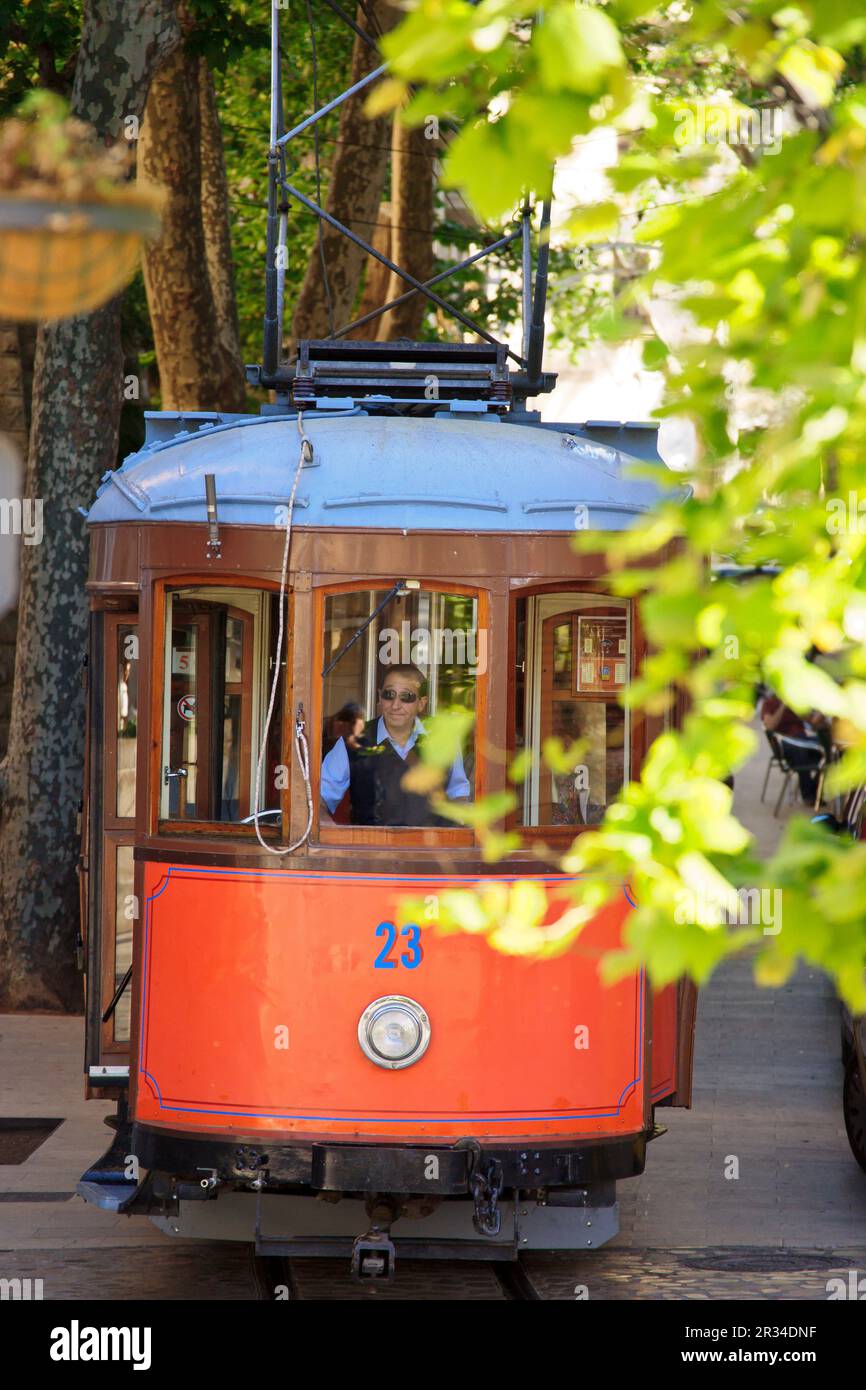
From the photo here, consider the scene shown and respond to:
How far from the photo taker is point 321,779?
6324 mm

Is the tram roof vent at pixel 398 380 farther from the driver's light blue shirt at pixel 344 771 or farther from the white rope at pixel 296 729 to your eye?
the driver's light blue shirt at pixel 344 771

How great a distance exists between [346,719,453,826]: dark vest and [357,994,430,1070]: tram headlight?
0.63m

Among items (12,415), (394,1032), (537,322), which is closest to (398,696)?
(394,1032)

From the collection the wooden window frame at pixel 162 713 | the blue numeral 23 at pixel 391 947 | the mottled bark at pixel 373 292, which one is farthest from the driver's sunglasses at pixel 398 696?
the mottled bark at pixel 373 292

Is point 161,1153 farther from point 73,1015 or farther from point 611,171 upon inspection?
point 73,1015

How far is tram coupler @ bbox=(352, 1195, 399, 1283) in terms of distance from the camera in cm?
607

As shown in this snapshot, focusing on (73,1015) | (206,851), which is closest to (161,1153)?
(206,851)

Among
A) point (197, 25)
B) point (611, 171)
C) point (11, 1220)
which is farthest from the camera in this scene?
point (197, 25)

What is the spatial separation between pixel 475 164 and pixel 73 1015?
33.4ft

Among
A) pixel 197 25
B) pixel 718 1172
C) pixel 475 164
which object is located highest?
pixel 197 25

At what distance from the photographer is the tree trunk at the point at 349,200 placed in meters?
16.7

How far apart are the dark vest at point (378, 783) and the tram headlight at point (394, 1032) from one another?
2.07ft

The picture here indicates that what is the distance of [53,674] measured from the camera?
11.9 metres

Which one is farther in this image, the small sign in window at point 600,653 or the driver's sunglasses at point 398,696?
the small sign in window at point 600,653
